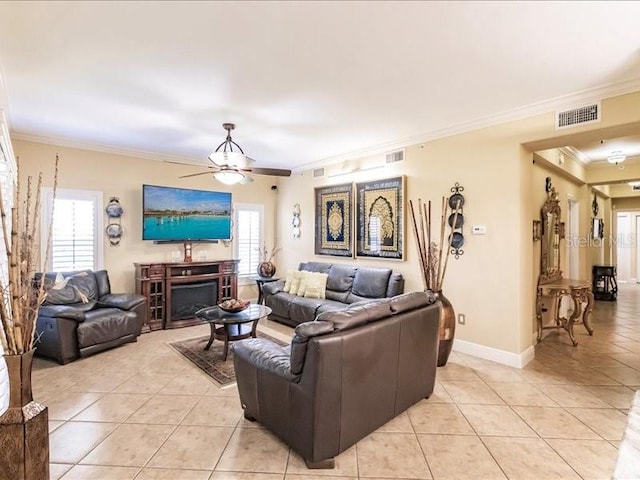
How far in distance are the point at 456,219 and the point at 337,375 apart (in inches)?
115

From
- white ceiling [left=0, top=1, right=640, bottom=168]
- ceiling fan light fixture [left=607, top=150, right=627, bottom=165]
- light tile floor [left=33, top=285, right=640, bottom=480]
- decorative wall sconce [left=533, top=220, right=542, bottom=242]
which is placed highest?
white ceiling [left=0, top=1, right=640, bottom=168]

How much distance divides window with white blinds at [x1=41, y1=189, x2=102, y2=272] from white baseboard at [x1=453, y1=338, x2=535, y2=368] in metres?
5.38

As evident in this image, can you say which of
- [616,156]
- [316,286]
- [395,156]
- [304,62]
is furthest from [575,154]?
[304,62]

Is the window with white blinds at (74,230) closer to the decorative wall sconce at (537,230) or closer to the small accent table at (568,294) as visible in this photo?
the decorative wall sconce at (537,230)

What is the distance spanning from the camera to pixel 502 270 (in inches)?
152

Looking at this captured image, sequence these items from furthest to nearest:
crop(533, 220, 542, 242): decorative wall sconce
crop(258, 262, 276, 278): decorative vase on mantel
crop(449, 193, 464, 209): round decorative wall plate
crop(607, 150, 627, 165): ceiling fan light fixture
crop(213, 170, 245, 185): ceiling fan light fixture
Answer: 1. crop(258, 262, 276, 278): decorative vase on mantel
2. crop(607, 150, 627, 165): ceiling fan light fixture
3. crop(533, 220, 542, 242): decorative wall sconce
4. crop(449, 193, 464, 209): round decorative wall plate
5. crop(213, 170, 245, 185): ceiling fan light fixture

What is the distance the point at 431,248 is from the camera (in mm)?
3953

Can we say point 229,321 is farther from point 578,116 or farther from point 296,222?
point 578,116

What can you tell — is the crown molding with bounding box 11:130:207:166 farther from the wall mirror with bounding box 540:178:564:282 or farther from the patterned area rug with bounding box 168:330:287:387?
the wall mirror with bounding box 540:178:564:282

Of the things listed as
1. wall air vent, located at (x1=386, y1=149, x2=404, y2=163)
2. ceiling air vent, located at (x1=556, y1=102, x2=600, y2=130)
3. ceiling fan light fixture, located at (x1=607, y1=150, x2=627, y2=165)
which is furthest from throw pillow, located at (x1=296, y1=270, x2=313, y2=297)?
ceiling fan light fixture, located at (x1=607, y1=150, x2=627, y2=165)

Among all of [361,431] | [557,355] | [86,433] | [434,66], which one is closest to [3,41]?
[86,433]

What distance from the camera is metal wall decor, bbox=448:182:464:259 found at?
420cm

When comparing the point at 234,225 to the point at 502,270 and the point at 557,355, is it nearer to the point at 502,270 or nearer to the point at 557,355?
the point at 502,270

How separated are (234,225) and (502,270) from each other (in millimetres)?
4786
